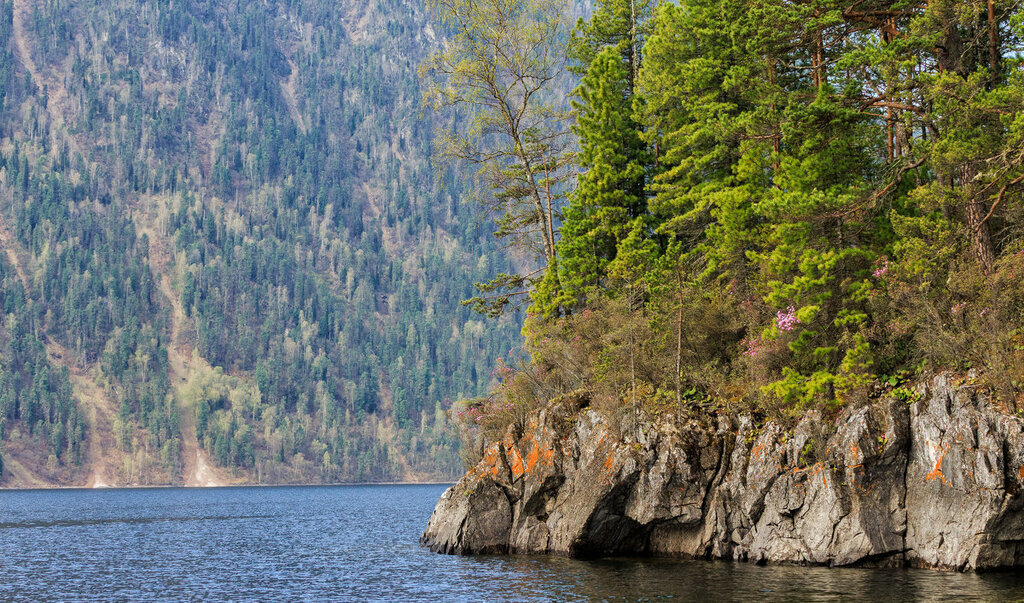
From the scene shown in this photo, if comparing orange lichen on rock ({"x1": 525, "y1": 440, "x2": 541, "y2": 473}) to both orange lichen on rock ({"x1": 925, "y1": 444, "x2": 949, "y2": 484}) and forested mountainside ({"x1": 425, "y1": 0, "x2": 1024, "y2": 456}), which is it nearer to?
forested mountainside ({"x1": 425, "y1": 0, "x2": 1024, "y2": 456})

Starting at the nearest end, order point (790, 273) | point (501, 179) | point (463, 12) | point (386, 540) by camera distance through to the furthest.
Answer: point (790, 273)
point (463, 12)
point (501, 179)
point (386, 540)

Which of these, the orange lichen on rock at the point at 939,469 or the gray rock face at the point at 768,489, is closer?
the gray rock face at the point at 768,489

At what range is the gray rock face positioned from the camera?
29.9 meters

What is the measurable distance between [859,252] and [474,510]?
20593 millimetres

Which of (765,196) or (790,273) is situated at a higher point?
(765,196)

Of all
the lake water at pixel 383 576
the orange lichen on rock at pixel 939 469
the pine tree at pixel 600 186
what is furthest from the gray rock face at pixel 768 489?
the pine tree at pixel 600 186

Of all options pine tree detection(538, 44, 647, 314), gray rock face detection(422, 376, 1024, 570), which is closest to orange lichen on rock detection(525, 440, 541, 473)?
gray rock face detection(422, 376, 1024, 570)

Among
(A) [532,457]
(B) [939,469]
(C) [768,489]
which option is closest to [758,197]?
(C) [768,489]

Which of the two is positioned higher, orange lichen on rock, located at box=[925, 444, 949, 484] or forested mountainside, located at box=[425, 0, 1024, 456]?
forested mountainside, located at box=[425, 0, 1024, 456]

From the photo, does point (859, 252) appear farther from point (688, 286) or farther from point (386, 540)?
point (386, 540)

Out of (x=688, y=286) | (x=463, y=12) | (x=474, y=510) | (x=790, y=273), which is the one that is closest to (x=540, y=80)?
(x=463, y=12)

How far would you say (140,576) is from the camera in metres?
41.1

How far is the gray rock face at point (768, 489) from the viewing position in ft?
98.1

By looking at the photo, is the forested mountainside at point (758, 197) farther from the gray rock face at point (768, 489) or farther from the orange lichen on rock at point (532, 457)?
the orange lichen on rock at point (532, 457)
